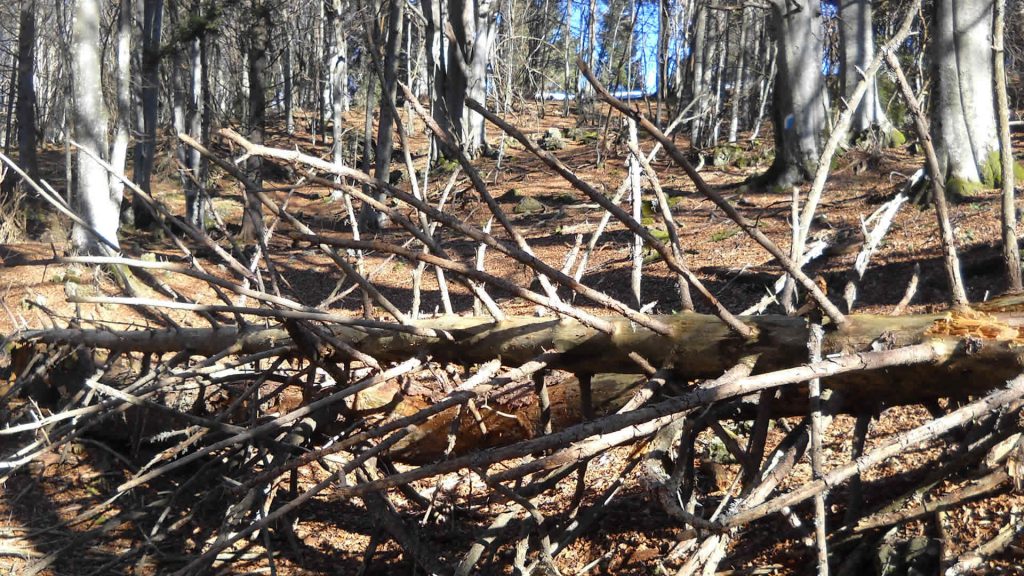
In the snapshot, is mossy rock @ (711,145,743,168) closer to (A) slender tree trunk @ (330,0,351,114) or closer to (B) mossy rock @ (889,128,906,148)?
(B) mossy rock @ (889,128,906,148)

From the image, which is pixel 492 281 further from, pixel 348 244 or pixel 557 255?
pixel 557 255

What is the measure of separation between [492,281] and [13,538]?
302cm

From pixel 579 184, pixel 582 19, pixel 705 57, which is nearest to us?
pixel 579 184

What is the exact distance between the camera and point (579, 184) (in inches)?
86.5

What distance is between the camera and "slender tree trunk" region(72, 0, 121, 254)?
11453 mm

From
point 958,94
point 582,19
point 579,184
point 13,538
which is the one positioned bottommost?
point 13,538

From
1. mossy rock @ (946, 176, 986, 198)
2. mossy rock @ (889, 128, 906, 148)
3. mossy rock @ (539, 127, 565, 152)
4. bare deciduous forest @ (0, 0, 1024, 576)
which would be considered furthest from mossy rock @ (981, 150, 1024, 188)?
mossy rock @ (539, 127, 565, 152)

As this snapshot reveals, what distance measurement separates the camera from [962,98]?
9.70m

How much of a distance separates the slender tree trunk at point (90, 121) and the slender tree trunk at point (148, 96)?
3.14 feet

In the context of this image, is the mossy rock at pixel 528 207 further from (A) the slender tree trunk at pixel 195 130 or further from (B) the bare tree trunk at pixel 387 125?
(A) the slender tree trunk at pixel 195 130

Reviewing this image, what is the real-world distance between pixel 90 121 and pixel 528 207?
24.3 feet

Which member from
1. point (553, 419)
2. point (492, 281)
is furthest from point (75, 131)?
point (492, 281)

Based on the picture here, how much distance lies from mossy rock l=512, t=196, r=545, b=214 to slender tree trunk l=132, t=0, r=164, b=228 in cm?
644

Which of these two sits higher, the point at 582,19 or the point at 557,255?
the point at 582,19
